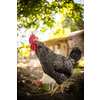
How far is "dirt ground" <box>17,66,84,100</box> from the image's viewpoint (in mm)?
1385

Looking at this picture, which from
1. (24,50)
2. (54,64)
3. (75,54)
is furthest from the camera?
(24,50)

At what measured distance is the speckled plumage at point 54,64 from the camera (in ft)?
4.07

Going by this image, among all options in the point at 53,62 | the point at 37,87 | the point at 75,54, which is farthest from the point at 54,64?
the point at 37,87

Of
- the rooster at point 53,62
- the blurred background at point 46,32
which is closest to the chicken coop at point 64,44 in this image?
the blurred background at point 46,32

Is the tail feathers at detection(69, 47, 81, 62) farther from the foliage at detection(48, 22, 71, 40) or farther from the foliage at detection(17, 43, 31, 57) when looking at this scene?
the foliage at detection(17, 43, 31, 57)

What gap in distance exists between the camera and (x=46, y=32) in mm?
1483

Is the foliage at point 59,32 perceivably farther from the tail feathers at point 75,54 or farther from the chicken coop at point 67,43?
the tail feathers at point 75,54

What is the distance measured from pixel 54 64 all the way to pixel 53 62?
0.10 feet

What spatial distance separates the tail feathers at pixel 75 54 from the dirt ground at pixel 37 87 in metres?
0.22

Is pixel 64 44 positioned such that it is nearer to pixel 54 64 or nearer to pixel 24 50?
pixel 54 64

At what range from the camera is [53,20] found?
1.47 m
